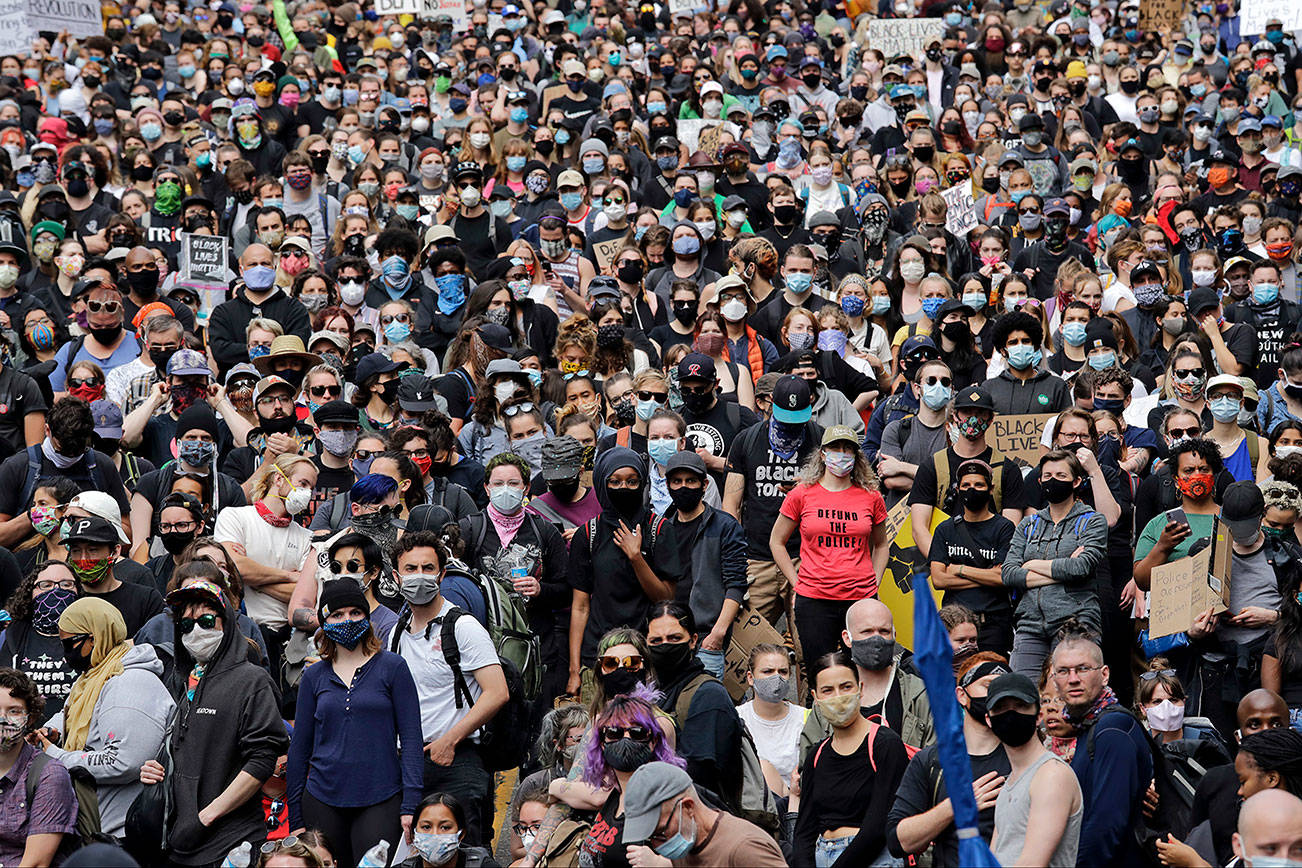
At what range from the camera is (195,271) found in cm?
1470

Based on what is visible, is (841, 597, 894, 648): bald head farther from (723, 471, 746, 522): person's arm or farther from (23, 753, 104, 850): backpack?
(23, 753, 104, 850): backpack

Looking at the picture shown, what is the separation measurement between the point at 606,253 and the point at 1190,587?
727 cm

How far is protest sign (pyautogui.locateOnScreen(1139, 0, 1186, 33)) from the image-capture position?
963 inches

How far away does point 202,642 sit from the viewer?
8.37 meters

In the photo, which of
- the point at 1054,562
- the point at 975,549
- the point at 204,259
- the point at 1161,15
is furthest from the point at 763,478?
the point at 1161,15

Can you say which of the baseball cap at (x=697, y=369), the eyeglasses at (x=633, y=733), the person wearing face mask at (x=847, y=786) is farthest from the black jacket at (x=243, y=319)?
the person wearing face mask at (x=847, y=786)

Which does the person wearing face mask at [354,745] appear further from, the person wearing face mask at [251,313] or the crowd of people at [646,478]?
the person wearing face mask at [251,313]

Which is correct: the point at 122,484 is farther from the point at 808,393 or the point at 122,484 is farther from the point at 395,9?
the point at 395,9

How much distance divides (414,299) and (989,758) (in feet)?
28.3

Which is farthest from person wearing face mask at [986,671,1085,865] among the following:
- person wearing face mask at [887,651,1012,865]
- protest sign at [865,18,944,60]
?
protest sign at [865,18,944,60]

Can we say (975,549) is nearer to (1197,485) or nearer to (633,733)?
(1197,485)

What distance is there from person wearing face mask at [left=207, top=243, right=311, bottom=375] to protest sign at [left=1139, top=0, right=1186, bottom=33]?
15.2m

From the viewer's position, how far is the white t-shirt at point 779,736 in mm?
8898

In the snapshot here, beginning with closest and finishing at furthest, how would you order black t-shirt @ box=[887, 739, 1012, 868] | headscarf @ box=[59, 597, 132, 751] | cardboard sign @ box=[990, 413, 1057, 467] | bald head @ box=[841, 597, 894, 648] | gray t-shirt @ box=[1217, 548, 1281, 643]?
1. black t-shirt @ box=[887, 739, 1012, 868]
2. bald head @ box=[841, 597, 894, 648]
3. headscarf @ box=[59, 597, 132, 751]
4. gray t-shirt @ box=[1217, 548, 1281, 643]
5. cardboard sign @ box=[990, 413, 1057, 467]
